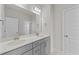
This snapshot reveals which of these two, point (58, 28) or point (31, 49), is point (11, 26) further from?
point (58, 28)

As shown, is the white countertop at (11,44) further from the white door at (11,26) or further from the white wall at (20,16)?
the white wall at (20,16)

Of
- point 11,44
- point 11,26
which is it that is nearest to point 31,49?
point 11,44

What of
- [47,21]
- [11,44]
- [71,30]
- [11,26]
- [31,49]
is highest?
[47,21]

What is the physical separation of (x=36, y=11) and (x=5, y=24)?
120 cm

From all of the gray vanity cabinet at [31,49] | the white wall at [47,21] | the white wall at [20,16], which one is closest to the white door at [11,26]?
the white wall at [20,16]

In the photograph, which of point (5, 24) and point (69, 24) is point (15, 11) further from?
point (69, 24)

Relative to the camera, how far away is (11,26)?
7.23ft

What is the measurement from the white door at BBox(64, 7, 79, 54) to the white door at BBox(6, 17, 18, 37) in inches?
51.5

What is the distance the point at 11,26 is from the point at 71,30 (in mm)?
1565

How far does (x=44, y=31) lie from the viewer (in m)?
3.10

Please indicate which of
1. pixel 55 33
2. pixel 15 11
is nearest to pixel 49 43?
pixel 55 33

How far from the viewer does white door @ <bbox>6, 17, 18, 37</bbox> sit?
2.12 metres

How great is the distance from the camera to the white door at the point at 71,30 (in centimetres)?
268
